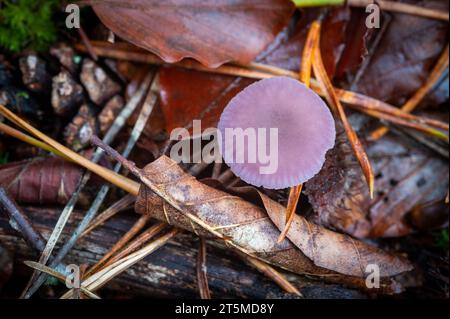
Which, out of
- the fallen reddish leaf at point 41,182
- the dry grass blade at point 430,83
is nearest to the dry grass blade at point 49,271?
the fallen reddish leaf at point 41,182

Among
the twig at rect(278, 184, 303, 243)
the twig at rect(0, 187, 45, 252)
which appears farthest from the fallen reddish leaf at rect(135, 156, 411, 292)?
the twig at rect(0, 187, 45, 252)

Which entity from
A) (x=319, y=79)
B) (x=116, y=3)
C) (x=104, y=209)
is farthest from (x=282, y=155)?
(x=116, y=3)

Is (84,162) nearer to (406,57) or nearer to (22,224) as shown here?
(22,224)

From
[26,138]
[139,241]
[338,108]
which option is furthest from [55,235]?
[338,108]

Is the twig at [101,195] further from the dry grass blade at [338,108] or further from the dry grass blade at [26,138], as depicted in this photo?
the dry grass blade at [338,108]
